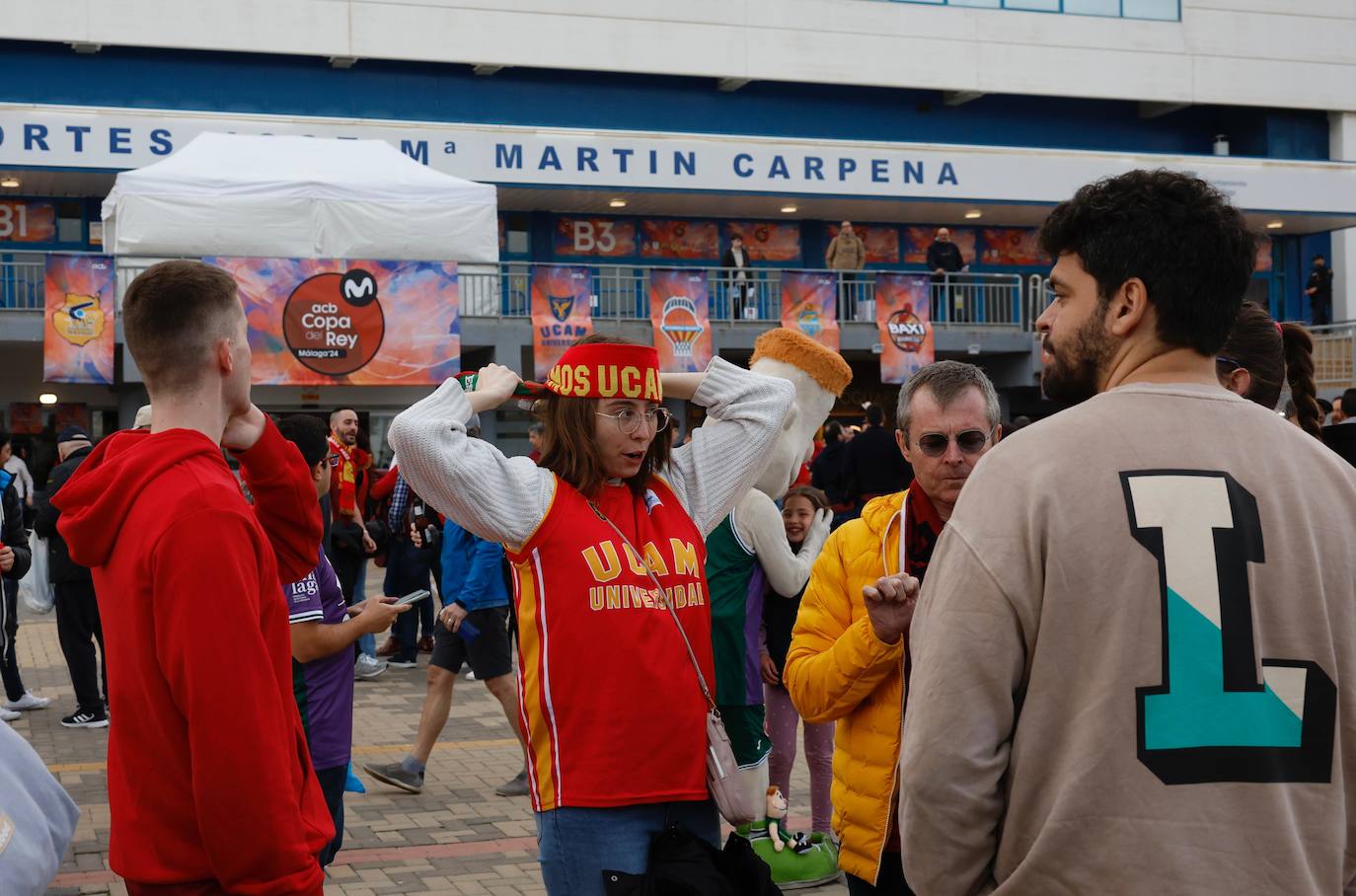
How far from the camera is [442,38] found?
1176 inches

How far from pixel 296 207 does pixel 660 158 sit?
37.7 ft

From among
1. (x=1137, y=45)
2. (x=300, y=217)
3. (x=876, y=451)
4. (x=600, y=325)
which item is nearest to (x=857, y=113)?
(x=1137, y=45)

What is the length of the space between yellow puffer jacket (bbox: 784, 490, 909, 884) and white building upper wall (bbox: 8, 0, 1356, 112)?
27.6 metres

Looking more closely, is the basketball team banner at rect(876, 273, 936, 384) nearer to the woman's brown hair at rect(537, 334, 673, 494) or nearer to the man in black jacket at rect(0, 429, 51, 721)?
the man in black jacket at rect(0, 429, 51, 721)

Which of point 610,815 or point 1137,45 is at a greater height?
point 1137,45

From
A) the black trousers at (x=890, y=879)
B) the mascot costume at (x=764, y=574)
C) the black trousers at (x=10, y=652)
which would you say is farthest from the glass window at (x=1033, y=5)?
the black trousers at (x=890, y=879)

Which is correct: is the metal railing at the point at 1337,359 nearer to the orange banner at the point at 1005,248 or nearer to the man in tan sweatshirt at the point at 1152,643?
the orange banner at the point at 1005,248

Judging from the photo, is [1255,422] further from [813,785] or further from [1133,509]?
[813,785]

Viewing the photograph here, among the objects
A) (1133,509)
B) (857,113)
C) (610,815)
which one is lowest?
(610,815)

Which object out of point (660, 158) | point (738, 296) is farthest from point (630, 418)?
point (660, 158)

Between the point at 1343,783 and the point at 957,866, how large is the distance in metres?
0.58

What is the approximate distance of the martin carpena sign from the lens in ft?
83.9

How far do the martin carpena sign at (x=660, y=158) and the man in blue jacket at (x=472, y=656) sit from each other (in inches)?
814

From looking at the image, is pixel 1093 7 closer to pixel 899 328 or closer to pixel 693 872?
pixel 899 328
